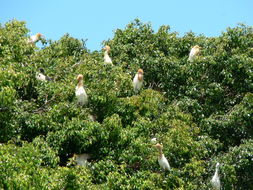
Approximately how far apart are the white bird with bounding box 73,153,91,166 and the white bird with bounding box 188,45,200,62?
440cm

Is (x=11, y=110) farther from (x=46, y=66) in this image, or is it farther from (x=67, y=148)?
(x=46, y=66)

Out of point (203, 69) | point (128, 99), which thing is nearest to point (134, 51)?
point (203, 69)

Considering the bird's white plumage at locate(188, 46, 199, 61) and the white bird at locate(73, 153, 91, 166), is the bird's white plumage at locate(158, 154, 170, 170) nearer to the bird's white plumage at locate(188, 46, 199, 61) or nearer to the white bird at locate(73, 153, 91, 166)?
the white bird at locate(73, 153, 91, 166)

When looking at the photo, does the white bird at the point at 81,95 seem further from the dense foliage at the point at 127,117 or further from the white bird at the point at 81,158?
the white bird at the point at 81,158

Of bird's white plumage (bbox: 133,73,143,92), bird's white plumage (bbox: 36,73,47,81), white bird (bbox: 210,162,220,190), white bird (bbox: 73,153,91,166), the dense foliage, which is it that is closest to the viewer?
the dense foliage

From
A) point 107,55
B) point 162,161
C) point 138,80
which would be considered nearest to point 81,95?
point 162,161

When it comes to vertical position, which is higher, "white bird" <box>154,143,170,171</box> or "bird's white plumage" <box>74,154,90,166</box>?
"bird's white plumage" <box>74,154,90,166</box>

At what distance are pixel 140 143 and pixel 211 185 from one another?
1519 millimetres

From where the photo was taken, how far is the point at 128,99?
531 inches

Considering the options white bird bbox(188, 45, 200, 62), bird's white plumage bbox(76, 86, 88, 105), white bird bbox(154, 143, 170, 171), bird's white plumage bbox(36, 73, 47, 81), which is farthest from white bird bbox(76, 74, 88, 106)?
white bird bbox(188, 45, 200, 62)

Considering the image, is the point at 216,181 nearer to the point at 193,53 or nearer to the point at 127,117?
the point at 127,117

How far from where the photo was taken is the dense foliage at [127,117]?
1089cm

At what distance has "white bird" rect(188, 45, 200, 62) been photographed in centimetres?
1587

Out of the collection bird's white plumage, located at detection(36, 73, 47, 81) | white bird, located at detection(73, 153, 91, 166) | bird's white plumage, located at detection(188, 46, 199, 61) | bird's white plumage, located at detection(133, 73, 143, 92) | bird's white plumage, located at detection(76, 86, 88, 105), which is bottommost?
white bird, located at detection(73, 153, 91, 166)
